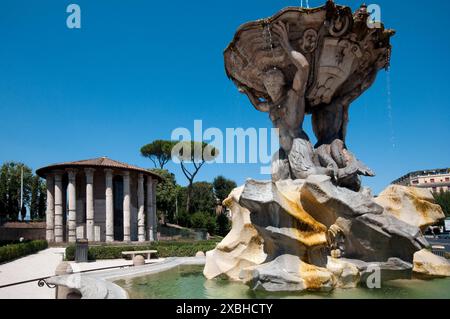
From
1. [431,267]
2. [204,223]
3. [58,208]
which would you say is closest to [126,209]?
[58,208]

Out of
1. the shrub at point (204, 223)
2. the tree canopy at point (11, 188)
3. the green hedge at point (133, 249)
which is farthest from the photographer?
the tree canopy at point (11, 188)

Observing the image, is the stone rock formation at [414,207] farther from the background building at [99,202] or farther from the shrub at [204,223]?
the shrub at [204,223]

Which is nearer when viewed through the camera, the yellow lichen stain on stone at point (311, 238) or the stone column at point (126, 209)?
the yellow lichen stain on stone at point (311, 238)

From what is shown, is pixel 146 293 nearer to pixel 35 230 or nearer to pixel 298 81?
pixel 298 81

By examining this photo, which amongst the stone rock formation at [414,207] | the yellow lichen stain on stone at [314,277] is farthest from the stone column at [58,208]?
the yellow lichen stain on stone at [314,277]

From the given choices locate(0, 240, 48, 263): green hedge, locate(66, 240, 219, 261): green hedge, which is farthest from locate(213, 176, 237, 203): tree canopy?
locate(66, 240, 219, 261): green hedge

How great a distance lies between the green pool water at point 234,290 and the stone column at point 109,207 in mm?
27857

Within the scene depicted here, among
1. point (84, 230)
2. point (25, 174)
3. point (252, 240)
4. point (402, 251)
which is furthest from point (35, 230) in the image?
point (402, 251)

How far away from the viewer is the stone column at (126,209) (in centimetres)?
3612

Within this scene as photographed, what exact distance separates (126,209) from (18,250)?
1418cm

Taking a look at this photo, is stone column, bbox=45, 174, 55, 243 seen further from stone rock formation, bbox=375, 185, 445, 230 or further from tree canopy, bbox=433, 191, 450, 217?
tree canopy, bbox=433, 191, 450, 217
